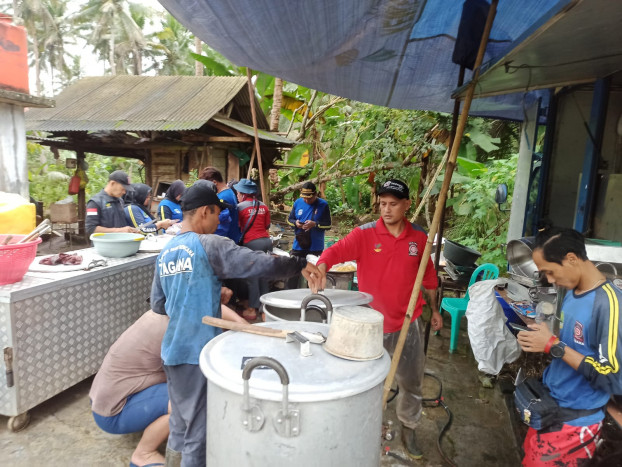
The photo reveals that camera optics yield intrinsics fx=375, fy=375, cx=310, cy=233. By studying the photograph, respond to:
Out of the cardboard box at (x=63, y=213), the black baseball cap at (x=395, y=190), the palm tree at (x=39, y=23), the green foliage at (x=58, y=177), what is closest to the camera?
the black baseball cap at (x=395, y=190)

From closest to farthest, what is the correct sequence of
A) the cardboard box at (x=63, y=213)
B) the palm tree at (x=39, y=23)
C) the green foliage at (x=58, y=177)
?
the cardboard box at (x=63, y=213), the green foliage at (x=58, y=177), the palm tree at (x=39, y=23)

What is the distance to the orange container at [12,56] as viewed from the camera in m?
4.53

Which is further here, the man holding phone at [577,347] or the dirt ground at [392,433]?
the dirt ground at [392,433]

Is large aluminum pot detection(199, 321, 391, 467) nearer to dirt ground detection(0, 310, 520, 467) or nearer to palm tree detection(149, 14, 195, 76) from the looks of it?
dirt ground detection(0, 310, 520, 467)

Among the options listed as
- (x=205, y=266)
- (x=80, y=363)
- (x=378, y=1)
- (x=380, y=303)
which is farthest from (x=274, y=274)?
(x=80, y=363)

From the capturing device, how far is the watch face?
180 cm

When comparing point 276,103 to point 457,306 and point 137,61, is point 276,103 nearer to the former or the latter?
point 457,306

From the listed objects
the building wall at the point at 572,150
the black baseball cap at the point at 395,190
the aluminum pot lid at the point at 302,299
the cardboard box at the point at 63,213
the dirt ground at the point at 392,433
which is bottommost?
the dirt ground at the point at 392,433

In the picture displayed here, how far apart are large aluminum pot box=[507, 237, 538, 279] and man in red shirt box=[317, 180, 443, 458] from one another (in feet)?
2.68

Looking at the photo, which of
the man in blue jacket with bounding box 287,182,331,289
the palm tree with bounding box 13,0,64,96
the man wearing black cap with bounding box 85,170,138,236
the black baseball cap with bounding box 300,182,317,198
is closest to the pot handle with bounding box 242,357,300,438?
the man wearing black cap with bounding box 85,170,138,236

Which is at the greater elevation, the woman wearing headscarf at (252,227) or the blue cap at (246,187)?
the blue cap at (246,187)

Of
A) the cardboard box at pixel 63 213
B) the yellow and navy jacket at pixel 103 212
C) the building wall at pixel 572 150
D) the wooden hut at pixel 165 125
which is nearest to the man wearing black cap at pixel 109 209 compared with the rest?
the yellow and navy jacket at pixel 103 212

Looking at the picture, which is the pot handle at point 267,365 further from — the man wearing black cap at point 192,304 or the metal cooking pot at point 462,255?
the metal cooking pot at point 462,255

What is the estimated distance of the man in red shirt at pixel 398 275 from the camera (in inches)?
110
